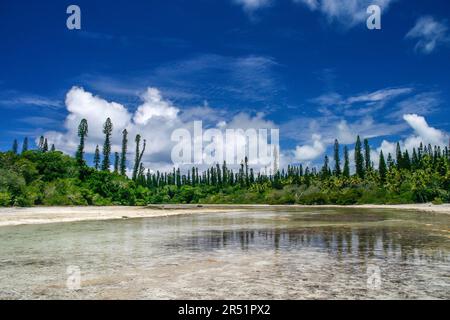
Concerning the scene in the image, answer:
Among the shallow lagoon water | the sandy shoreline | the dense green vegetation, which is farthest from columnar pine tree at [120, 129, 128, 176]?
the shallow lagoon water

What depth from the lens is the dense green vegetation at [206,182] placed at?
6166cm

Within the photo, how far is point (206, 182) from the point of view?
164 metres

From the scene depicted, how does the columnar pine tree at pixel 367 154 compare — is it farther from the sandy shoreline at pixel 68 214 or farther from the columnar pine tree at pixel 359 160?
the sandy shoreline at pixel 68 214

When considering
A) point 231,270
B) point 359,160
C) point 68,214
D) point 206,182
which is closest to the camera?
point 231,270

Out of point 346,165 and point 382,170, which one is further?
point 346,165

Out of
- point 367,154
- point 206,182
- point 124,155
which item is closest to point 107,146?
point 124,155

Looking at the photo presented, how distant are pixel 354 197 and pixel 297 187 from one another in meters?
27.8

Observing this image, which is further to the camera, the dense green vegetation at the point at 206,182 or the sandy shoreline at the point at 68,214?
the dense green vegetation at the point at 206,182

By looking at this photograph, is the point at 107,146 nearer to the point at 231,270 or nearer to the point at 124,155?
the point at 124,155

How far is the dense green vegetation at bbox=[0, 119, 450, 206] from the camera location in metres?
61.7

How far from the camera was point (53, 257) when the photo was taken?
Answer: 1206 cm

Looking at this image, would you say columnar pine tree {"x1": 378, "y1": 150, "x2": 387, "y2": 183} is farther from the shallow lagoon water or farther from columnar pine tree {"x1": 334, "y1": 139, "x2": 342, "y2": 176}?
the shallow lagoon water

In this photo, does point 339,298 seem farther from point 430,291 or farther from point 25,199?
point 25,199

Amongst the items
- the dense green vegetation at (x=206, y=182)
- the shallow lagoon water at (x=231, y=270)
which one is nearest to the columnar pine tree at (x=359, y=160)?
the dense green vegetation at (x=206, y=182)
